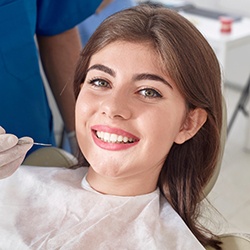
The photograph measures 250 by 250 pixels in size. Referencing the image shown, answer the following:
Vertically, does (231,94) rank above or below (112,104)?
below

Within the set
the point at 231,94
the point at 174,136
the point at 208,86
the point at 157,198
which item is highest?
the point at 208,86

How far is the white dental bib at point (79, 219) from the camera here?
1184 mm

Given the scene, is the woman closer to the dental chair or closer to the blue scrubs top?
the dental chair

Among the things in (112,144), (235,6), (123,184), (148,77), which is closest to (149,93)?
(148,77)

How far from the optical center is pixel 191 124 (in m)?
1.28

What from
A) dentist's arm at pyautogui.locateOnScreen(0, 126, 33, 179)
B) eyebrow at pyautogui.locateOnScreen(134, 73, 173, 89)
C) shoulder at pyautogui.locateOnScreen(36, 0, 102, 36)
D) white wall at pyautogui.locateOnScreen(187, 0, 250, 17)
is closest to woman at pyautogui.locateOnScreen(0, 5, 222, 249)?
eyebrow at pyautogui.locateOnScreen(134, 73, 173, 89)

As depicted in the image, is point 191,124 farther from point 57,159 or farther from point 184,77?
point 57,159

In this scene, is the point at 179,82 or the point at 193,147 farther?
the point at 193,147

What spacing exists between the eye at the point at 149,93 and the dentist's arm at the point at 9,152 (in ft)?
0.91

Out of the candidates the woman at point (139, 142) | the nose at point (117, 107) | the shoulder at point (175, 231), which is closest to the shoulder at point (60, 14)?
the woman at point (139, 142)

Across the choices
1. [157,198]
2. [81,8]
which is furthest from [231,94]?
[157,198]

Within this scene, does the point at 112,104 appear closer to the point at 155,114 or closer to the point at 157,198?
the point at 155,114

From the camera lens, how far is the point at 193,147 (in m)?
1.34

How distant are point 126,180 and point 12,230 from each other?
0.29 metres
